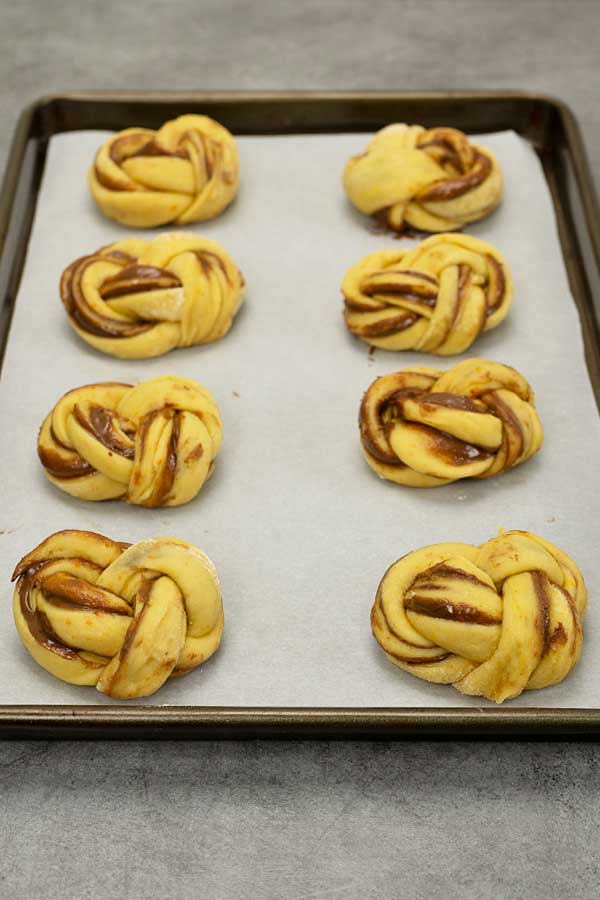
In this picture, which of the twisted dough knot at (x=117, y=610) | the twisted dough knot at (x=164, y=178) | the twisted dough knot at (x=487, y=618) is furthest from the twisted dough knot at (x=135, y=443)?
the twisted dough knot at (x=164, y=178)

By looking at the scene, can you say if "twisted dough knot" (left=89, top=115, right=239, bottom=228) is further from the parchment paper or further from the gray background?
the gray background

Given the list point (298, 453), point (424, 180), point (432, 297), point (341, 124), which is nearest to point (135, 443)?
point (298, 453)

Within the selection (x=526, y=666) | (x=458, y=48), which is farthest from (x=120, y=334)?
(x=458, y=48)

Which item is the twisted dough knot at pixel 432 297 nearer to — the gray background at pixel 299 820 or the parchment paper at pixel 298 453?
the parchment paper at pixel 298 453

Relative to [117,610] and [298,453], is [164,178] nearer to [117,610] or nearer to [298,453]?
[298,453]

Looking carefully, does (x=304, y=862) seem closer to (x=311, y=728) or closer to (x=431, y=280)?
(x=311, y=728)

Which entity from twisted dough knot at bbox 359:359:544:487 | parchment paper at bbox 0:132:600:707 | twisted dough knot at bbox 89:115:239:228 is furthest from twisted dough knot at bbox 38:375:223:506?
twisted dough knot at bbox 89:115:239:228
